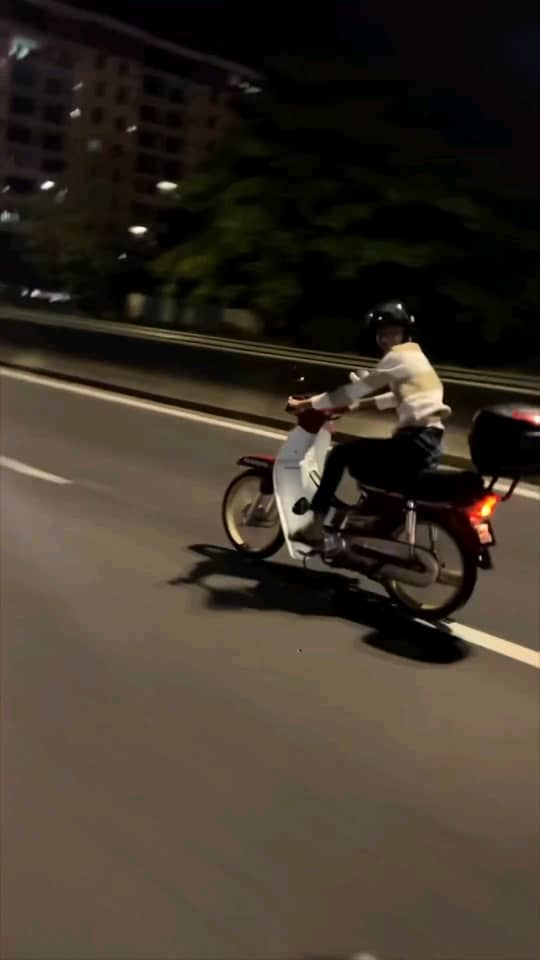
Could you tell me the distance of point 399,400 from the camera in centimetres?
135

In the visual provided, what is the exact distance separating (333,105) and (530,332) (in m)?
0.39

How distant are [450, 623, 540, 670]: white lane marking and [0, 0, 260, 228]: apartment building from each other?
0.88 meters

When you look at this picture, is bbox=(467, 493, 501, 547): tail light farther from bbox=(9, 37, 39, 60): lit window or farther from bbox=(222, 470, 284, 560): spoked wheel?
bbox=(9, 37, 39, 60): lit window

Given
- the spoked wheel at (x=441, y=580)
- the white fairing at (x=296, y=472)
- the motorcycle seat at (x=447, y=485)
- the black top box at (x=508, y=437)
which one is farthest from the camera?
the spoked wheel at (x=441, y=580)

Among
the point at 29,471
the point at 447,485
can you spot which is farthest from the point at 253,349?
the point at 29,471

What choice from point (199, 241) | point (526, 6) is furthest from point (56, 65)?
point (526, 6)

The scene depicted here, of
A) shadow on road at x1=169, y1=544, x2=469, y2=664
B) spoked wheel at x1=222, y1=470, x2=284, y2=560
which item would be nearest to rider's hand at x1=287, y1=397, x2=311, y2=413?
spoked wheel at x1=222, y1=470, x2=284, y2=560

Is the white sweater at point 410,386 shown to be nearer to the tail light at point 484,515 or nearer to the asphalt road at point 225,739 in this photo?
the tail light at point 484,515

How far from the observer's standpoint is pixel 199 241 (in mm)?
1521

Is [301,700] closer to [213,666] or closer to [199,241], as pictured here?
[213,666]

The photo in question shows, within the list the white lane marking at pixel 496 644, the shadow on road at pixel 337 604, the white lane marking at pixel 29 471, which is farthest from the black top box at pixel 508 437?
the white lane marking at pixel 29 471

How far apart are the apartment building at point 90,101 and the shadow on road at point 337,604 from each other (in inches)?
24.3

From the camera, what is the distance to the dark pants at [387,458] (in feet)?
4.54

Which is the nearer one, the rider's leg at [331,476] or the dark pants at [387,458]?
the dark pants at [387,458]
